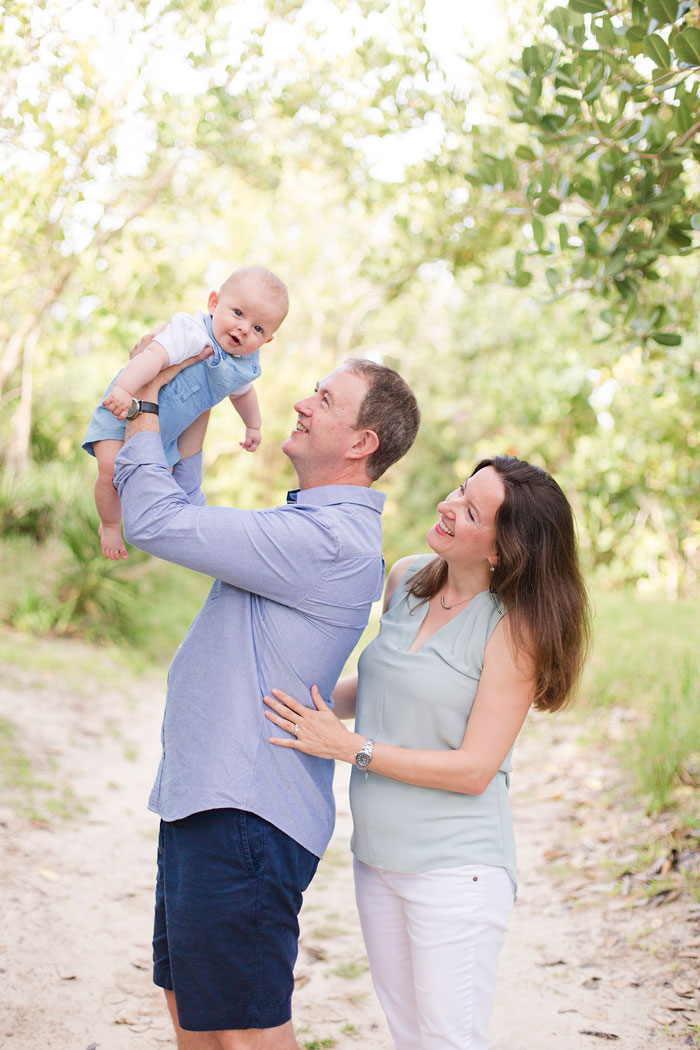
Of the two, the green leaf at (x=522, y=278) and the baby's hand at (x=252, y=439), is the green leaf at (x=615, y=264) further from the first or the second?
the baby's hand at (x=252, y=439)

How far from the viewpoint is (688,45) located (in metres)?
2.68

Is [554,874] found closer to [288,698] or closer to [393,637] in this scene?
[393,637]

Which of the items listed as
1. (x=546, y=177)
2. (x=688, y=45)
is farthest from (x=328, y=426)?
(x=546, y=177)

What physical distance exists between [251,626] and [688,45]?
2.03 meters

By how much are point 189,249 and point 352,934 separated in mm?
11821

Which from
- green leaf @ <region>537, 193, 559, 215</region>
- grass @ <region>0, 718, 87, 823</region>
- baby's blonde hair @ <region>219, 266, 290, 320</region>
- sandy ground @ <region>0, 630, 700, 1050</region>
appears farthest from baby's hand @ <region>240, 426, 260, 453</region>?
grass @ <region>0, 718, 87, 823</region>

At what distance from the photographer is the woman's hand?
2.23m

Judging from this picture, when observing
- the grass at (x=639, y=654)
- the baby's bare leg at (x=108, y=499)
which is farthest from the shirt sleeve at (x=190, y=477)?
the grass at (x=639, y=654)

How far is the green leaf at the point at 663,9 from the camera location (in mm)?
2830

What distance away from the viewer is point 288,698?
2.24m

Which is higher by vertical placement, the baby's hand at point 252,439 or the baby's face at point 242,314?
the baby's face at point 242,314

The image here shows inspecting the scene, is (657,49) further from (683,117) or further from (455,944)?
(455,944)

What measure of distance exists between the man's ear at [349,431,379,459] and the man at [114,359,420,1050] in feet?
0.39

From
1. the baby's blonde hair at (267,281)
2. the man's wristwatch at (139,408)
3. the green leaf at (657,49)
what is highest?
the green leaf at (657,49)
